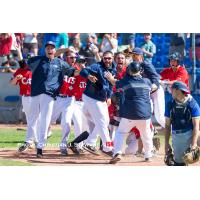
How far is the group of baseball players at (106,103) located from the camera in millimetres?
11680

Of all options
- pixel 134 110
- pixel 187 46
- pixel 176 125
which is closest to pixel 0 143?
pixel 134 110

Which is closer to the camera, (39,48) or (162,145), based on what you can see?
(162,145)

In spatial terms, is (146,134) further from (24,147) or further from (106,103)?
(24,147)

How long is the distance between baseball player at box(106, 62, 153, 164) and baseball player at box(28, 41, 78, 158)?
1.57m

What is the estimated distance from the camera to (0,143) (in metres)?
16.6

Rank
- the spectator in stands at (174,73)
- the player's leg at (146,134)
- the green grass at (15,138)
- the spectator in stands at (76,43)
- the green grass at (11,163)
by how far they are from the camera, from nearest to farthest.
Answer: the green grass at (11,163) → the player's leg at (146,134) → the spectator in stands at (174,73) → the green grass at (15,138) → the spectator in stands at (76,43)

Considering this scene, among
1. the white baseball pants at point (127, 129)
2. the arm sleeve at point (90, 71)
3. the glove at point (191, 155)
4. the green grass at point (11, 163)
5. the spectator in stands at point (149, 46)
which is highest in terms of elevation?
the spectator in stands at point (149, 46)

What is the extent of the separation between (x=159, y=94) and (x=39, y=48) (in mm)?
8221

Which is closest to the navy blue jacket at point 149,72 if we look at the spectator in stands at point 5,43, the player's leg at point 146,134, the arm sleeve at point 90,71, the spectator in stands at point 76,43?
the arm sleeve at point 90,71

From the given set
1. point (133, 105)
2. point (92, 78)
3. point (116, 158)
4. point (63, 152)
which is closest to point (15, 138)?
point (63, 152)

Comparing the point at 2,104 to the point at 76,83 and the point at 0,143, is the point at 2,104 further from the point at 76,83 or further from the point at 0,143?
the point at 76,83

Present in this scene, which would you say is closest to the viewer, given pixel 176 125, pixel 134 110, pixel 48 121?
pixel 176 125

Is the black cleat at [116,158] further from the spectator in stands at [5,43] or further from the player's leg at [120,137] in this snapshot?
the spectator in stands at [5,43]

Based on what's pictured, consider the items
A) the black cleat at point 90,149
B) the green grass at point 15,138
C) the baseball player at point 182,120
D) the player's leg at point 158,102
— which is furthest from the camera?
the green grass at point 15,138
